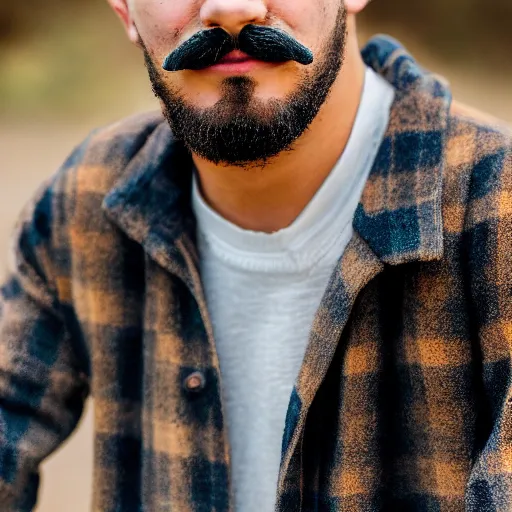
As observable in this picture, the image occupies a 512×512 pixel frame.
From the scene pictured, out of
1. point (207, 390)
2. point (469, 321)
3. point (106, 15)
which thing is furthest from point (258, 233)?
point (106, 15)

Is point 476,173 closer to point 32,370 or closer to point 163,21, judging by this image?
point 163,21

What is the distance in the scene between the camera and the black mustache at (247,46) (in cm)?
107

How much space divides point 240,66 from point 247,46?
3 centimetres

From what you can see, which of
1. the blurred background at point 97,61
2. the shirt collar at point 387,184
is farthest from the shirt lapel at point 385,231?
the blurred background at point 97,61

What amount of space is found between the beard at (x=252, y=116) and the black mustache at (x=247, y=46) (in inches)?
1.5

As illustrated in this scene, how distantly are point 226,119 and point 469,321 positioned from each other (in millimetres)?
434

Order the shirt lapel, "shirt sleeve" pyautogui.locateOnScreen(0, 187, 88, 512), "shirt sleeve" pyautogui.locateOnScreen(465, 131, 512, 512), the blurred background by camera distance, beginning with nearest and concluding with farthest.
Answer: "shirt sleeve" pyautogui.locateOnScreen(465, 131, 512, 512) < the shirt lapel < "shirt sleeve" pyautogui.locateOnScreen(0, 187, 88, 512) < the blurred background

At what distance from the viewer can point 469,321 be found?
1.09 metres

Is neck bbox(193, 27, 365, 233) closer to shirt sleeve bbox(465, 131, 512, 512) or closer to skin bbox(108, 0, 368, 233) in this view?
skin bbox(108, 0, 368, 233)

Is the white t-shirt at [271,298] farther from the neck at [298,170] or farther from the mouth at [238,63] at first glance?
the mouth at [238,63]

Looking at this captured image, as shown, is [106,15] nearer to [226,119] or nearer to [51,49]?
[51,49]

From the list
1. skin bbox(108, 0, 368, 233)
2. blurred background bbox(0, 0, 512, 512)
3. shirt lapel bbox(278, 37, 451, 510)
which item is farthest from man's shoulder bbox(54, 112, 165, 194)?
blurred background bbox(0, 0, 512, 512)

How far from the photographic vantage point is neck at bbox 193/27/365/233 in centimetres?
122

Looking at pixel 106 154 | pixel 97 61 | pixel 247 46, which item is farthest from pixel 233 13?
pixel 97 61
